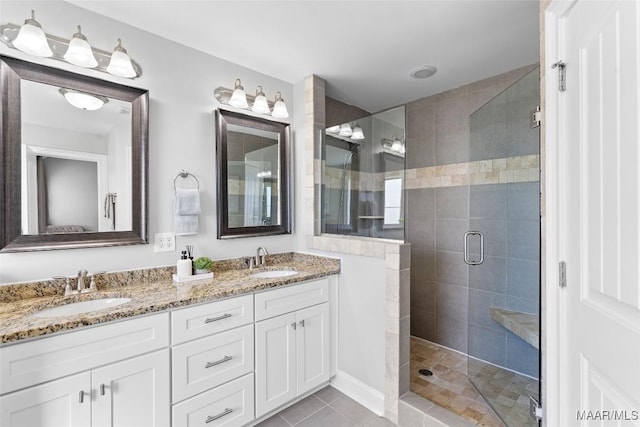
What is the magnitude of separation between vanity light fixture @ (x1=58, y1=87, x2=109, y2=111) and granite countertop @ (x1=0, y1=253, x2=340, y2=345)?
0.98 meters

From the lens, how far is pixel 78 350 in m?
1.21

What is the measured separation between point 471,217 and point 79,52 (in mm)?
2793

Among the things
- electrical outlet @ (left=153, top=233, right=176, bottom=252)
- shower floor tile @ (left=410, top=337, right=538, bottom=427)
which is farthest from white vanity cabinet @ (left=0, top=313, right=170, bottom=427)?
shower floor tile @ (left=410, top=337, right=538, bottom=427)

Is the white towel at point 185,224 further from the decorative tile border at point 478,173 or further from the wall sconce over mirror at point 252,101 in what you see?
the decorative tile border at point 478,173

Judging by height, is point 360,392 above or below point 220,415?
below

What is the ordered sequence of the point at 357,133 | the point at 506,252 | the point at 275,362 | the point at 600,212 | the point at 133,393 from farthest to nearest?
the point at 357,133 → the point at 506,252 → the point at 275,362 → the point at 133,393 → the point at 600,212

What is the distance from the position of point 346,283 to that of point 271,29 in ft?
5.88

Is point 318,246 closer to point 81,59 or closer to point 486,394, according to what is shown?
point 486,394

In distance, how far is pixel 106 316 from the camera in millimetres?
1259

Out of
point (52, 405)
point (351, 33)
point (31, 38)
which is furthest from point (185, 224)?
point (351, 33)

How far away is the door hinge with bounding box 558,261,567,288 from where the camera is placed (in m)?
1.13

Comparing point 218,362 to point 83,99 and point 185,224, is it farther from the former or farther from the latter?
point 83,99

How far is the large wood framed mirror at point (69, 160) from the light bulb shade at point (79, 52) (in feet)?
0.29

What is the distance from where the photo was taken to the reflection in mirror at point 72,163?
1.51 m
